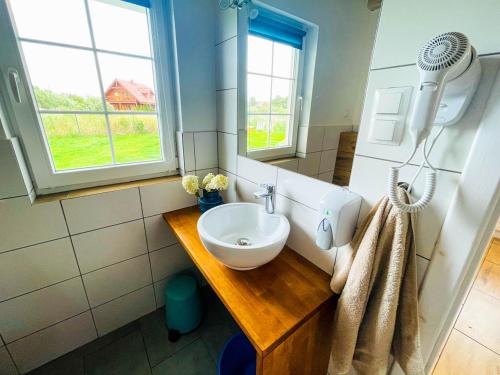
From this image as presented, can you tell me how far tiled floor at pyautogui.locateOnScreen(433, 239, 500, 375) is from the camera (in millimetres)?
1201

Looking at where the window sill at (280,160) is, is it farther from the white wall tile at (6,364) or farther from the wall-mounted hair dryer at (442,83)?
the white wall tile at (6,364)

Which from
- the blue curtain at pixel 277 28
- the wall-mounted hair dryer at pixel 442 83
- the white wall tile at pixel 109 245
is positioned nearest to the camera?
the wall-mounted hair dryer at pixel 442 83

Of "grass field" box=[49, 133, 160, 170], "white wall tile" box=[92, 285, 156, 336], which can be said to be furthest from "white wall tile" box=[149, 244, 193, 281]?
"grass field" box=[49, 133, 160, 170]

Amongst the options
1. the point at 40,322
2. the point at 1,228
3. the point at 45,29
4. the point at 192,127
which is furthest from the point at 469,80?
the point at 40,322

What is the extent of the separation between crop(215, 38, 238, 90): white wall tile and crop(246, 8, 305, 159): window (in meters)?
0.07

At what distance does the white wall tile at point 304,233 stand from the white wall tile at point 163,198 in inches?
25.6

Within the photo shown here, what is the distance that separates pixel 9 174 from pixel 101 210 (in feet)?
1.21

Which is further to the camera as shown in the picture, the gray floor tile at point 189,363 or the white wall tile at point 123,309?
the white wall tile at point 123,309

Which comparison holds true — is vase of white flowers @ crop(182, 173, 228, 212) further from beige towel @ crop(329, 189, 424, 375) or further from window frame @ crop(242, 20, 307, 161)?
beige towel @ crop(329, 189, 424, 375)

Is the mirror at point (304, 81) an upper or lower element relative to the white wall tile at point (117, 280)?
upper

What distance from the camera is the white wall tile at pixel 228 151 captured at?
1.29m

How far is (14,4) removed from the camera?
2.85 feet

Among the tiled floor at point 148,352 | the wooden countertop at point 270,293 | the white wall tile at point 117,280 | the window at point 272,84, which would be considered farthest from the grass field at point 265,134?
the tiled floor at point 148,352

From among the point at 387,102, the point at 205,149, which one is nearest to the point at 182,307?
the point at 205,149
